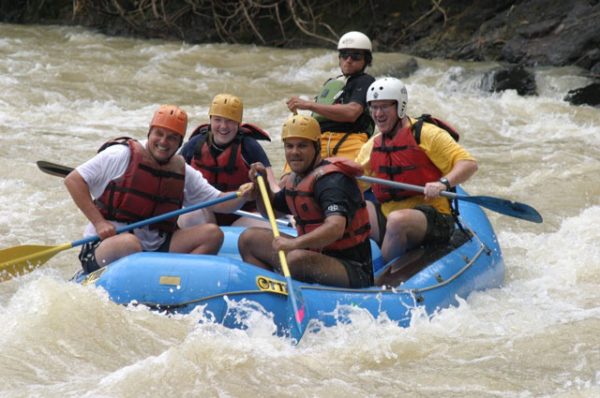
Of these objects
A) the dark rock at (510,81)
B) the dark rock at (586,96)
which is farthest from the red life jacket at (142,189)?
the dark rock at (510,81)

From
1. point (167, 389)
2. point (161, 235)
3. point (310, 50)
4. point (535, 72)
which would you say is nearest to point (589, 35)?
point (535, 72)

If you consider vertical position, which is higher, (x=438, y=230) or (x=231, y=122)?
(x=231, y=122)

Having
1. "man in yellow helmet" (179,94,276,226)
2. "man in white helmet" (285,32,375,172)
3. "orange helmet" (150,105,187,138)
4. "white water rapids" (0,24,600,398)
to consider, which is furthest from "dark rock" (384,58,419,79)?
"orange helmet" (150,105,187,138)

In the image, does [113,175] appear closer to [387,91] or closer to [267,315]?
[267,315]

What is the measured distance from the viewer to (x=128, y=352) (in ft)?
14.8

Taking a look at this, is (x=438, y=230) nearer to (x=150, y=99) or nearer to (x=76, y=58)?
(x=150, y=99)

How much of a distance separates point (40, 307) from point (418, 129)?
2188 millimetres

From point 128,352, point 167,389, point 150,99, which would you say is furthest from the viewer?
point 150,99

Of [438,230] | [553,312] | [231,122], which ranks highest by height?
[231,122]

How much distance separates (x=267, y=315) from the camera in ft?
15.2

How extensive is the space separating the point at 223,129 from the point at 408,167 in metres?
1.05

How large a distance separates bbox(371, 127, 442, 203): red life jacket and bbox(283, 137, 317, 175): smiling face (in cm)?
87

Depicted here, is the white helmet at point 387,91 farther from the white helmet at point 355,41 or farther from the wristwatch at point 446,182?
the white helmet at point 355,41

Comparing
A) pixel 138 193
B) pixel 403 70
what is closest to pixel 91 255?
pixel 138 193
